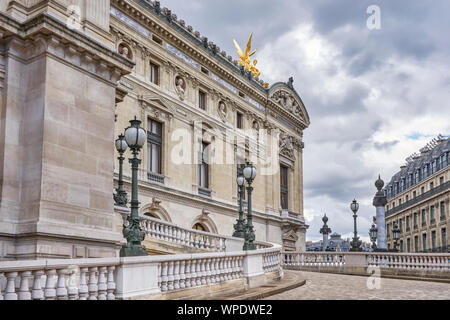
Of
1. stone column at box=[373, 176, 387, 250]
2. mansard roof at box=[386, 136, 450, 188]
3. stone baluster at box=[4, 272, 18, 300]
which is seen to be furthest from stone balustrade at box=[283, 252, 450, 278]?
mansard roof at box=[386, 136, 450, 188]

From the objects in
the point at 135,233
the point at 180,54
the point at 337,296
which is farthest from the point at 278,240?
the point at 135,233

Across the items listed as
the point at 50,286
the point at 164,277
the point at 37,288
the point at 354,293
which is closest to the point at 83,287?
the point at 50,286

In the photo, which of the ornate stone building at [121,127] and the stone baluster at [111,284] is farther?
the ornate stone building at [121,127]

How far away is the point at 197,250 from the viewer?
65.8 feet

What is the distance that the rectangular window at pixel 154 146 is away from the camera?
30.8 meters

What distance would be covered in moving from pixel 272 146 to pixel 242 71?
683cm

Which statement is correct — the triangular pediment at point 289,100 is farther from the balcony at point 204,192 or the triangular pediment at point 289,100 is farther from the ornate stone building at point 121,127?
the balcony at point 204,192

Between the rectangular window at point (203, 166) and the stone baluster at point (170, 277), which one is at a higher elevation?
the rectangular window at point (203, 166)

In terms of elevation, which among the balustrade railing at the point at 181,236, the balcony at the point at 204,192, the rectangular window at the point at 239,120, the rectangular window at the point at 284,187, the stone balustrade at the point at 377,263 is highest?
the rectangular window at the point at 239,120

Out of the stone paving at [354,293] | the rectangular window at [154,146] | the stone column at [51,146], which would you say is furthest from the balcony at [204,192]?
the stone column at [51,146]

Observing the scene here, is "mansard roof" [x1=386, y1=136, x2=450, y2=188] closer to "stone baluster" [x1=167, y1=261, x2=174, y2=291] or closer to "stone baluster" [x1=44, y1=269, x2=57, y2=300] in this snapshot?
"stone baluster" [x1=167, y1=261, x2=174, y2=291]

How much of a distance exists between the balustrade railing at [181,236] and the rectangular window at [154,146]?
10446 millimetres

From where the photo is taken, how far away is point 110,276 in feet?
33.9
